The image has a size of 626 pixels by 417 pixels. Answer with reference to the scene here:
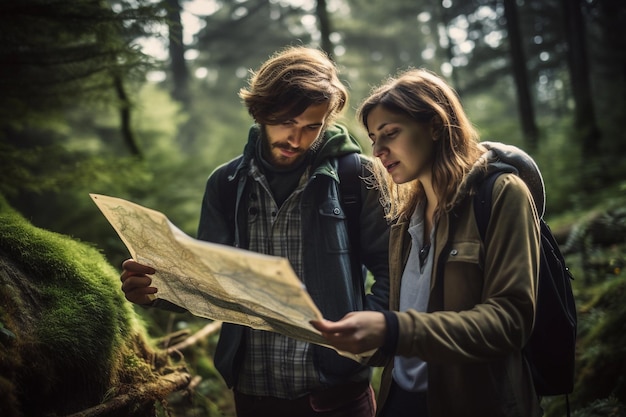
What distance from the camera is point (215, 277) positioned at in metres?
1.78

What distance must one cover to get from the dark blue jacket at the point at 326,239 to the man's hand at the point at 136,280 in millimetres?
546

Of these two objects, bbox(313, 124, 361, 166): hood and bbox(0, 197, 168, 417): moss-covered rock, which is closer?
bbox(0, 197, 168, 417): moss-covered rock

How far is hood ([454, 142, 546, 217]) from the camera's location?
186 cm

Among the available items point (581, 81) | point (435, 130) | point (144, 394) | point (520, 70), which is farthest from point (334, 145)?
point (520, 70)

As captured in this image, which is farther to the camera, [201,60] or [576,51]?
[201,60]

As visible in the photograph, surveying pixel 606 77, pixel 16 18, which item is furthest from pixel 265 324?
pixel 606 77

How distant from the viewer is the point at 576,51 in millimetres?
11609

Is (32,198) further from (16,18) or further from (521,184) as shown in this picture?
(521,184)

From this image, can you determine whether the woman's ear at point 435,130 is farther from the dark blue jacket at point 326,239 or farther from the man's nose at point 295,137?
the man's nose at point 295,137

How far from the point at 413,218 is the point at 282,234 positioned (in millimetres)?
764

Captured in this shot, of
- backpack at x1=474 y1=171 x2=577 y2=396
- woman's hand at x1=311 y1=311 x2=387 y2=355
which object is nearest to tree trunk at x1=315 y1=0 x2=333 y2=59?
backpack at x1=474 y1=171 x2=577 y2=396

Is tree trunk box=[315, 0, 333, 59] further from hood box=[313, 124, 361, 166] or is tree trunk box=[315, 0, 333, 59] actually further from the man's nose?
the man's nose

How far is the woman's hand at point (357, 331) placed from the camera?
1.55 metres

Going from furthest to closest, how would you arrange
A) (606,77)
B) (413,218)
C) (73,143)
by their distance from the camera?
(606,77), (73,143), (413,218)
